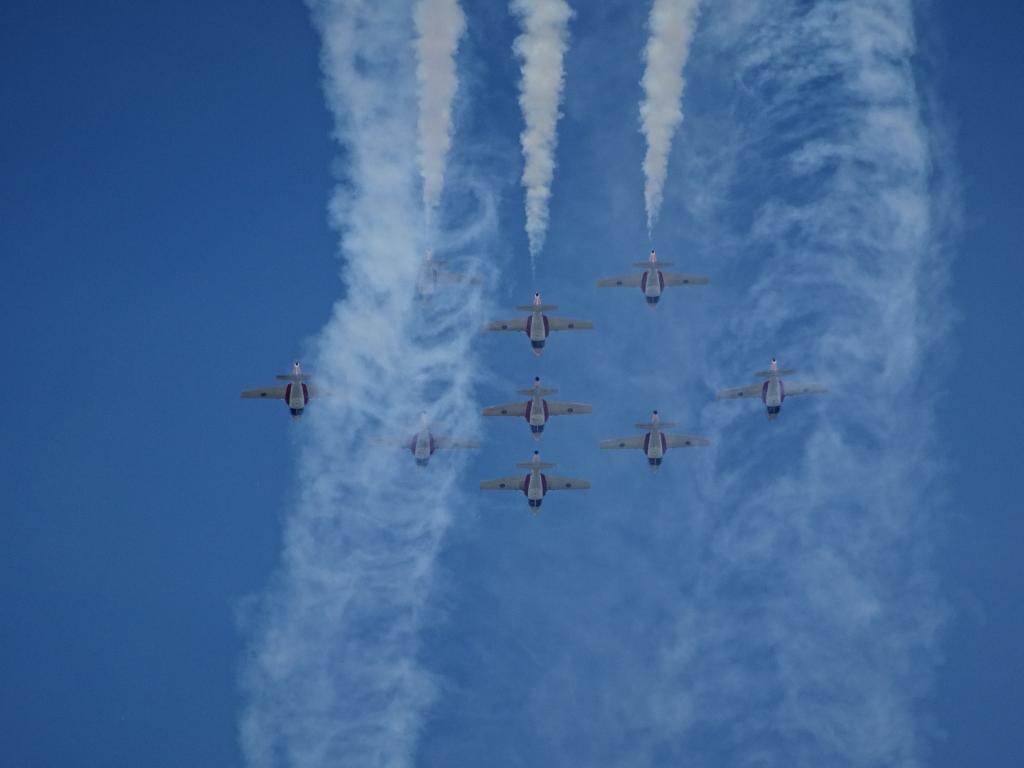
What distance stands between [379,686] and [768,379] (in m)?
20.4

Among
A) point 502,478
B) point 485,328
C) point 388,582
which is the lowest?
point 388,582

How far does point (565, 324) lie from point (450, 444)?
6.82 meters

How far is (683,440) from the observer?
68.3 metres

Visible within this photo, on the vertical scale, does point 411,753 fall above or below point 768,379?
below

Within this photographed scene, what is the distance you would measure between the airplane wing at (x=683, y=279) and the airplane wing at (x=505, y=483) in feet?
33.5

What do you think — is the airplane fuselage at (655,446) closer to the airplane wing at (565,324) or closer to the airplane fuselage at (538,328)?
the airplane wing at (565,324)

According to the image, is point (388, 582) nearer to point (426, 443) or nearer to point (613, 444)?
point (426, 443)

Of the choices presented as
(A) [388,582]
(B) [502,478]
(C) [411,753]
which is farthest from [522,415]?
(C) [411,753]

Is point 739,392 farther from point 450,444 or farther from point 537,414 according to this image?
point 450,444

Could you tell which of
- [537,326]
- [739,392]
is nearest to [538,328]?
[537,326]

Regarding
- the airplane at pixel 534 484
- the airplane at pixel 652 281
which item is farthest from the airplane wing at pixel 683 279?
the airplane at pixel 534 484

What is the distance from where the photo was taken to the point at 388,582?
2657 inches

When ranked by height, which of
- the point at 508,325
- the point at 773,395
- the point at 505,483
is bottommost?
the point at 505,483

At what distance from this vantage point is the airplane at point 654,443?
222 ft
